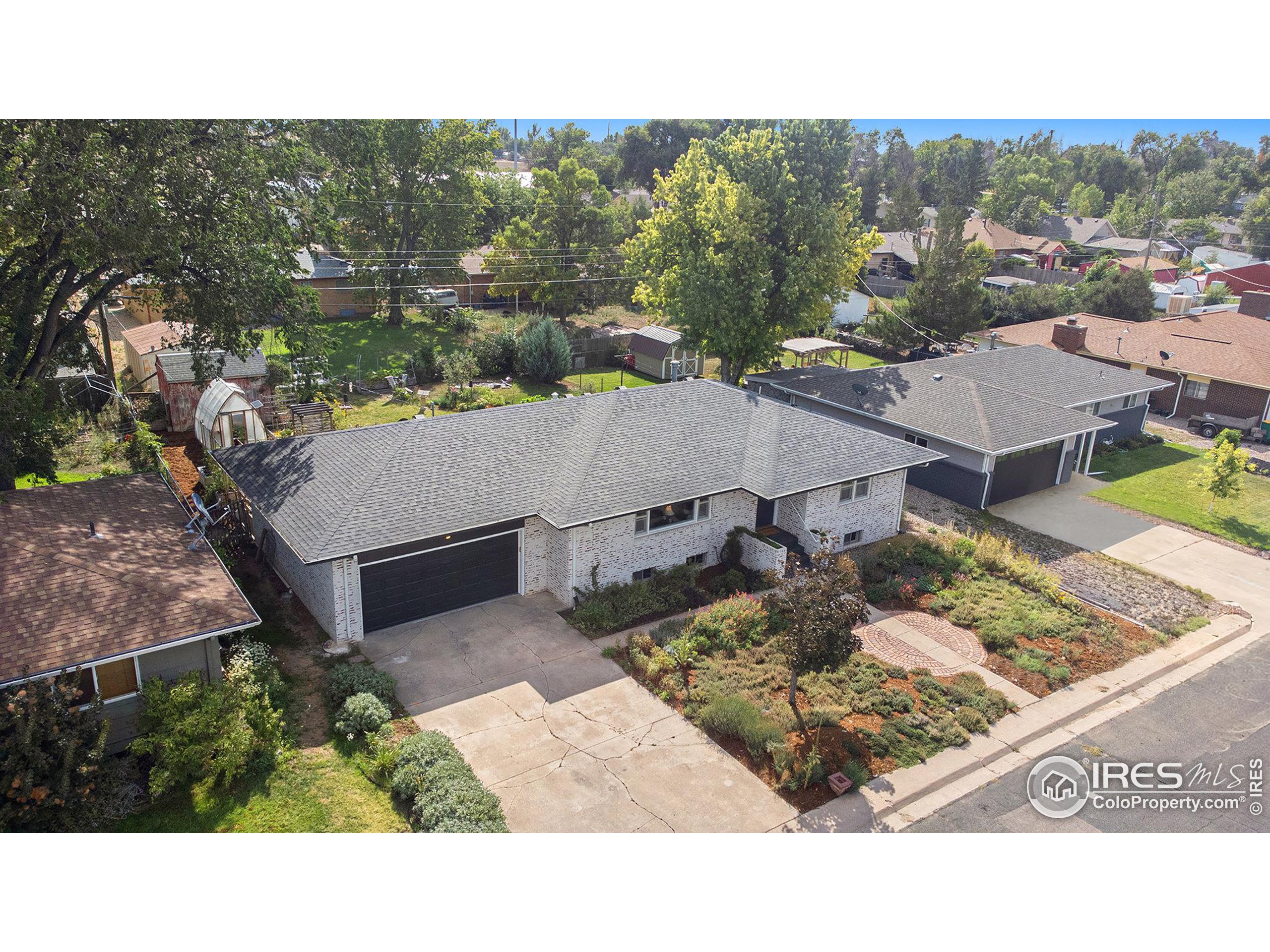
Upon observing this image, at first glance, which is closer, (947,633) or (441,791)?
(441,791)

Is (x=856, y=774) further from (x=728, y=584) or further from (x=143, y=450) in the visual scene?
(x=143, y=450)

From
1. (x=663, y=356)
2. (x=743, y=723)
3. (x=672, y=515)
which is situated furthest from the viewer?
(x=663, y=356)

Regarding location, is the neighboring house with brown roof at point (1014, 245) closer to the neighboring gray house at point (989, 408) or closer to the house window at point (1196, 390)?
the house window at point (1196, 390)

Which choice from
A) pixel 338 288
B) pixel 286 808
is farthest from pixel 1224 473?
pixel 338 288

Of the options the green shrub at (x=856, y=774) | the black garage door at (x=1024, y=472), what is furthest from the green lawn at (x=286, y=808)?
the black garage door at (x=1024, y=472)

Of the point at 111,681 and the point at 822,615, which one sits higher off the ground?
the point at 822,615

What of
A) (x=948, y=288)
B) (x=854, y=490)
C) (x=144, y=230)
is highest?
(x=144, y=230)

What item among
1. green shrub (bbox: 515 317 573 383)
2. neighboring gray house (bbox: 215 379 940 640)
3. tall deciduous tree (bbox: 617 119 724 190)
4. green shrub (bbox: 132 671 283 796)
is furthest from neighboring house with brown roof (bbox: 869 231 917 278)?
green shrub (bbox: 132 671 283 796)
